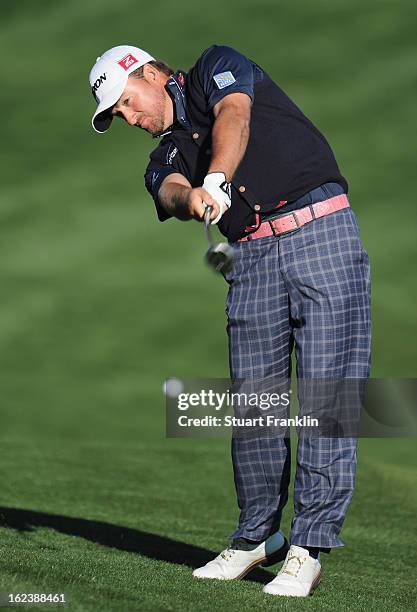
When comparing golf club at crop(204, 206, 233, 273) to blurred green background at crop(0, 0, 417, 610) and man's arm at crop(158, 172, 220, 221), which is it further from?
blurred green background at crop(0, 0, 417, 610)

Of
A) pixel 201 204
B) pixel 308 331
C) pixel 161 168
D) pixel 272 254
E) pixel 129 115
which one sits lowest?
pixel 308 331

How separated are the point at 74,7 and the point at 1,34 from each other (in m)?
0.91

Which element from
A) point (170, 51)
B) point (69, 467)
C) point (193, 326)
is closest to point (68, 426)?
point (69, 467)

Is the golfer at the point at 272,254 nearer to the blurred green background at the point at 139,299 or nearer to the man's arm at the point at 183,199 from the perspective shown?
the man's arm at the point at 183,199

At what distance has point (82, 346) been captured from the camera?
8.64 meters

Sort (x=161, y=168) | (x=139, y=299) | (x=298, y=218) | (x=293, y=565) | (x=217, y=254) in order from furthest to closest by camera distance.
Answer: (x=139, y=299), (x=161, y=168), (x=298, y=218), (x=293, y=565), (x=217, y=254)

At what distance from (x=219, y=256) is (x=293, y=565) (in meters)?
0.85

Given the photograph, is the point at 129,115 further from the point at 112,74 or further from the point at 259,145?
the point at 259,145

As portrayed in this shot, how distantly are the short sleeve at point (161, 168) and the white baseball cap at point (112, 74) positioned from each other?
0.63 ft

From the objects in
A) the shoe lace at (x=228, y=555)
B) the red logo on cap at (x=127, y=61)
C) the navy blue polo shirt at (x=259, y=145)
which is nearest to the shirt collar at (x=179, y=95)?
the navy blue polo shirt at (x=259, y=145)

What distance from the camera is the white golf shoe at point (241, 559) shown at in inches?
124

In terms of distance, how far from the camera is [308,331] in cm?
308

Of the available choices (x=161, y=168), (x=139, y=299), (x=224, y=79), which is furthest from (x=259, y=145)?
(x=139, y=299)

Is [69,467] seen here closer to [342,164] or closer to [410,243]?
[410,243]
